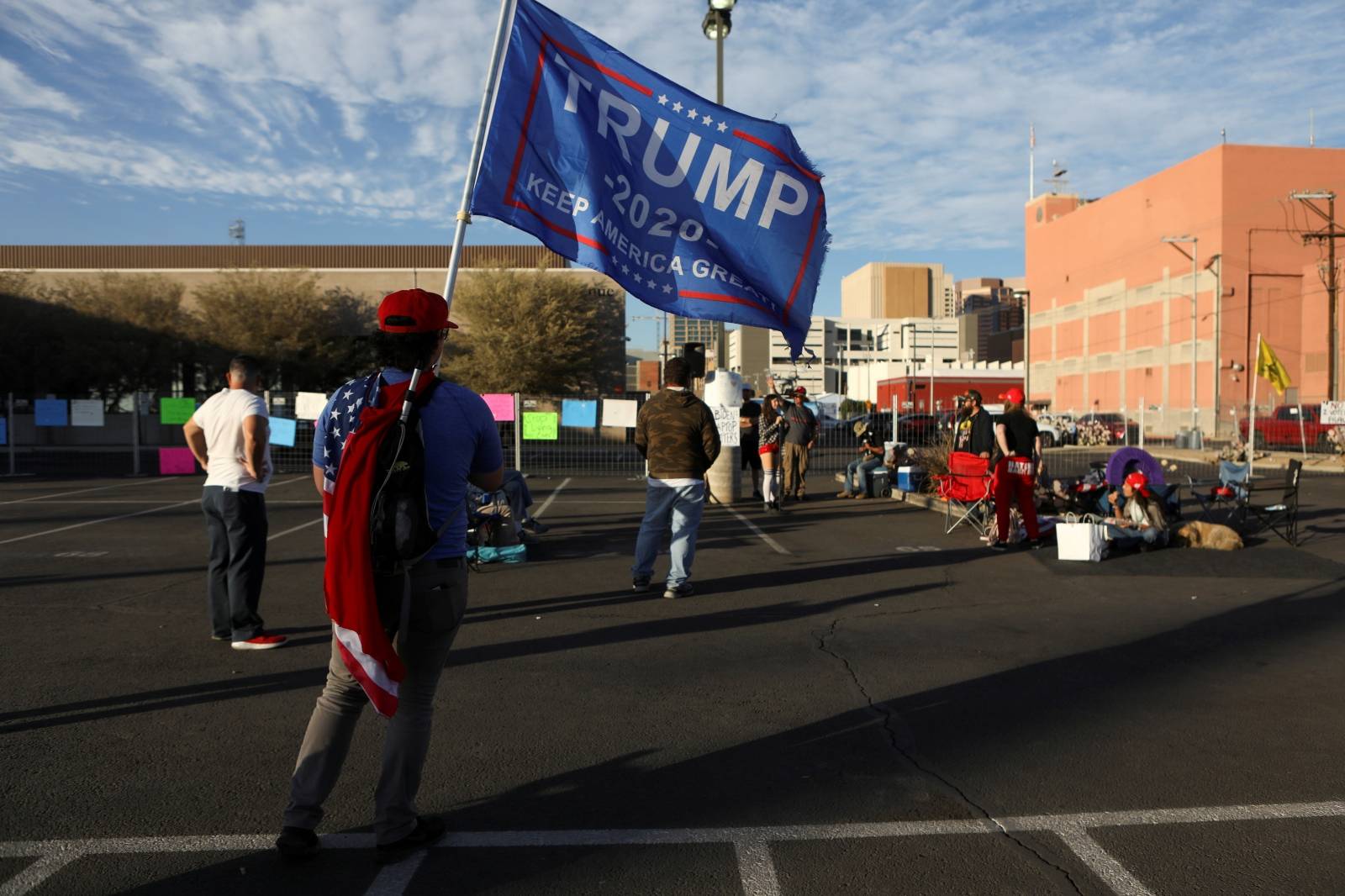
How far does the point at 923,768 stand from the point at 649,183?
4.38m

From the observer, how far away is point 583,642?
6.77m

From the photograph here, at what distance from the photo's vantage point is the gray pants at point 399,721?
11.2ft

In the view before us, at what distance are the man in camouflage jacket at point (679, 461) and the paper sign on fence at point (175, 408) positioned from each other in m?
16.7

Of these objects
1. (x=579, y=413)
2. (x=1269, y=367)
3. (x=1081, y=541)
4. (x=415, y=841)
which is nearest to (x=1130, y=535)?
(x=1081, y=541)

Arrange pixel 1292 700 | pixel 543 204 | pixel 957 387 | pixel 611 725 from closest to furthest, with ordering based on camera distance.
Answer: pixel 611 725
pixel 1292 700
pixel 543 204
pixel 957 387

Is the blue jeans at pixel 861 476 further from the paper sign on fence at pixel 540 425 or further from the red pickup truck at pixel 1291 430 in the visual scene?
the red pickup truck at pixel 1291 430

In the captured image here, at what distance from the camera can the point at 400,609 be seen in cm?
331

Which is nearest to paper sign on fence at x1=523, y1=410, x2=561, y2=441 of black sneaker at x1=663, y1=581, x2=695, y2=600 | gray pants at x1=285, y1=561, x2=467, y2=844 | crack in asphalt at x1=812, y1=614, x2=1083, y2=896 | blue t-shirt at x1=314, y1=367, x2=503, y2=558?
black sneaker at x1=663, y1=581, x2=695, y2=600

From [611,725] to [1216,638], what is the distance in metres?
4.49

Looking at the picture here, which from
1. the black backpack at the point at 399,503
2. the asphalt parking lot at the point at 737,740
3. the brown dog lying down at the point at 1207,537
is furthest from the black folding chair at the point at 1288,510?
the black backpack at the point at 399,503

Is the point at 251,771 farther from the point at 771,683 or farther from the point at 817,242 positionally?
the point at 817,242

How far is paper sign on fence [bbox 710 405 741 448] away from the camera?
15812 mm

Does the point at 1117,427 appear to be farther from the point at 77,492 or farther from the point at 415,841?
the point at 415,841

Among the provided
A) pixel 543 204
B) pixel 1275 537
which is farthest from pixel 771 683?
pixel 1275 537
